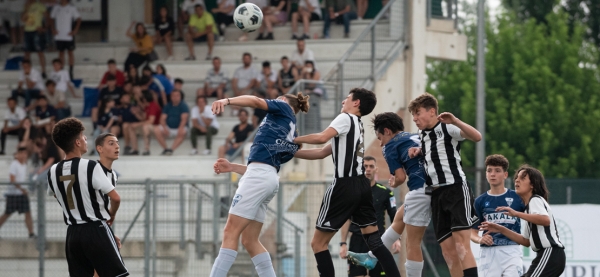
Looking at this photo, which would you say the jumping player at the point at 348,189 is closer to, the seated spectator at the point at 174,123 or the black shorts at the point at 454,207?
the black shorts at the point at 454,207

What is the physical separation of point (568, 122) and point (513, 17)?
9841mm

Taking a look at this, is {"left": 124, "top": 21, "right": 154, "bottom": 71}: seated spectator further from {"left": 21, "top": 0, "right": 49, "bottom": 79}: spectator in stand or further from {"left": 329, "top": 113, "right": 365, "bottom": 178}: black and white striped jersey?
{"left": 329, "top": 113, "right": 365, "bottom": 178}: black and white striped jersey

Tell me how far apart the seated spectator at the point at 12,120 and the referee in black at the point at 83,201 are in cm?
1193

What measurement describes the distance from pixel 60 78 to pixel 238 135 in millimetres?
5506

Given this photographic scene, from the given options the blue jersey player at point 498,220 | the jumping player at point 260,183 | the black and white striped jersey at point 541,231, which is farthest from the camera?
the blue jersey player at point 498,220

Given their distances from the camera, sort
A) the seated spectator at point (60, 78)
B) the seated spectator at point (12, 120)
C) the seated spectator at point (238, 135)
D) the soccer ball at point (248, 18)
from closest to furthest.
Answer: the soccer ball at point (248, 18) < the seated spectator at point (238, 135) < the seated spectator at point (12, 120) < the seated spectator at point (60, 78)

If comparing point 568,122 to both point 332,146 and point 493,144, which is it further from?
point 332,146

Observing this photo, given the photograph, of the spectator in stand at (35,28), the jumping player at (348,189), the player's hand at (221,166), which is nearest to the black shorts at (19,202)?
the player's hand at (221,166)

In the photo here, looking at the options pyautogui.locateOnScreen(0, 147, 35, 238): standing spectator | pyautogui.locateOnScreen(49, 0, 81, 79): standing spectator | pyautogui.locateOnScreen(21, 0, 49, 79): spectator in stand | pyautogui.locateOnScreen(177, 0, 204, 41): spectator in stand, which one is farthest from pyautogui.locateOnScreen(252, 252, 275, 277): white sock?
pyautogui.locateOnScreen(21, 0, 49, 79): spectator in stand

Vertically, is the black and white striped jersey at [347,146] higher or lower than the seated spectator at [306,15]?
lower

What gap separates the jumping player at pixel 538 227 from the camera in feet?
34.2

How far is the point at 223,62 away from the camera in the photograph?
22953 mm

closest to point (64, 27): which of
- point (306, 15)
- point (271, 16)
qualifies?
point (271, 16)

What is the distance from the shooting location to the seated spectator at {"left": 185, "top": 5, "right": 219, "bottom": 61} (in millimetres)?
23344
